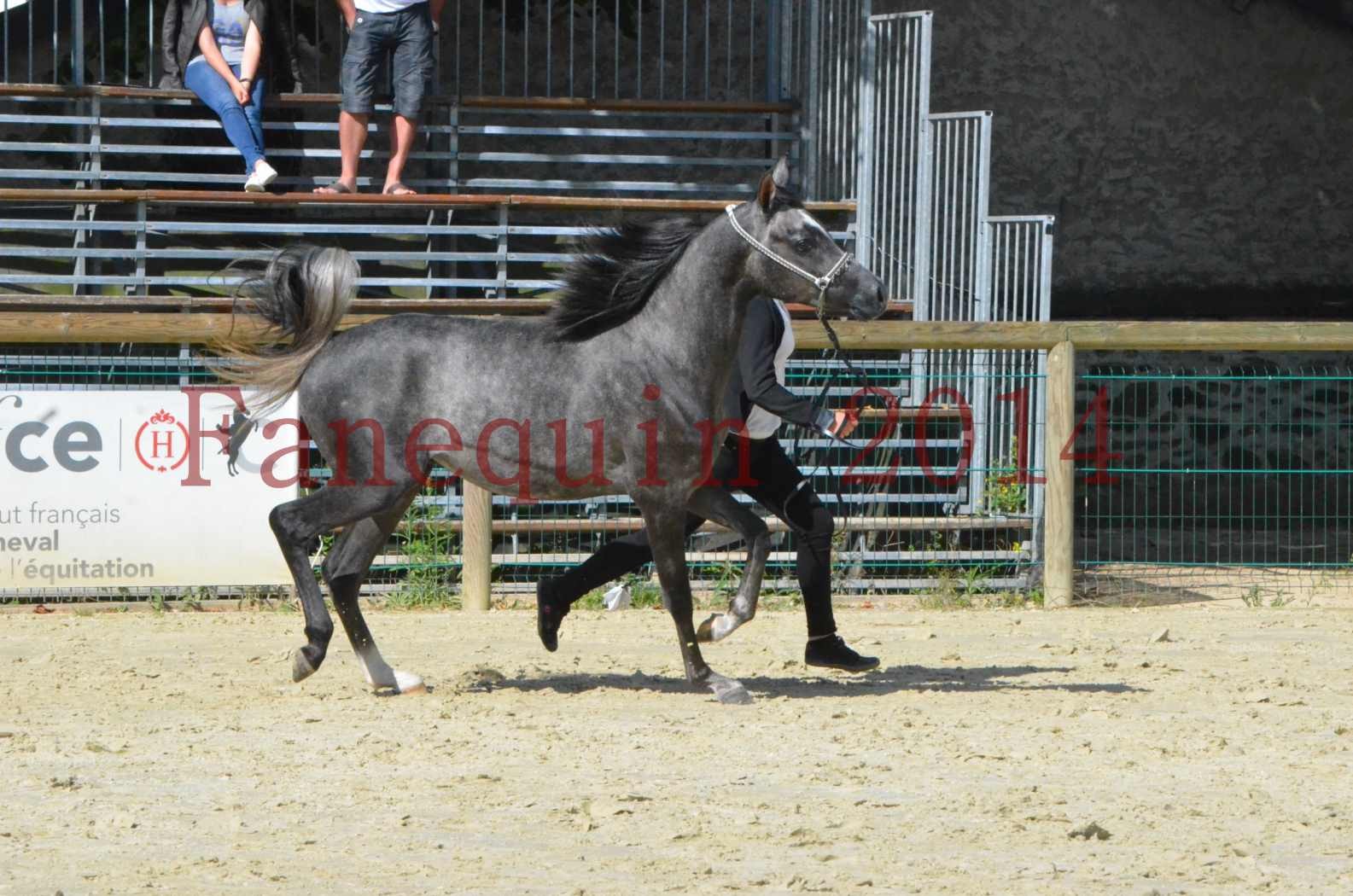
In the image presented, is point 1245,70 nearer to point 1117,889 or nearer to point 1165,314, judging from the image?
point 1165,314

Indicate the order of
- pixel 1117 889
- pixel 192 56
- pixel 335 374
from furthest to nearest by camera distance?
pixel 192 56, pixel 335 374, pixel 1117 889

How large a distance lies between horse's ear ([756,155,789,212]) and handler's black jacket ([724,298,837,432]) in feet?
1.37

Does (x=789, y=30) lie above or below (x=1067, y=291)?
above

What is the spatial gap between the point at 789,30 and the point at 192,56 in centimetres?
446

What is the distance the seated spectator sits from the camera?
12008mm

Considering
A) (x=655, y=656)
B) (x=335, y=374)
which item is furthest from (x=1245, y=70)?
(x=335, y=374)

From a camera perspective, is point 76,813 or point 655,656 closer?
point 76,813

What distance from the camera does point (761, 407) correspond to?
6.92 m

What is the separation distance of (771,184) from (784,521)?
1.37 m

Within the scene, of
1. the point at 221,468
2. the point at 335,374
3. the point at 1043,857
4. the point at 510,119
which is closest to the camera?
the point at 1043,857

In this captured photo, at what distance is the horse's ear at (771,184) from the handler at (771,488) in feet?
1.40

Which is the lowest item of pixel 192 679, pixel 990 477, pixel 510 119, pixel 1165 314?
pixel 192 679

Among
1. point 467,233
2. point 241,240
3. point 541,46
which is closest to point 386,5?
point 467,233

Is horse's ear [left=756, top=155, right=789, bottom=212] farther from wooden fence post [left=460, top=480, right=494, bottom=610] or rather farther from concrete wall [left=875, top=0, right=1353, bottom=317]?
concrete wall [left=875, top=0, right=1353, bottom=317]
